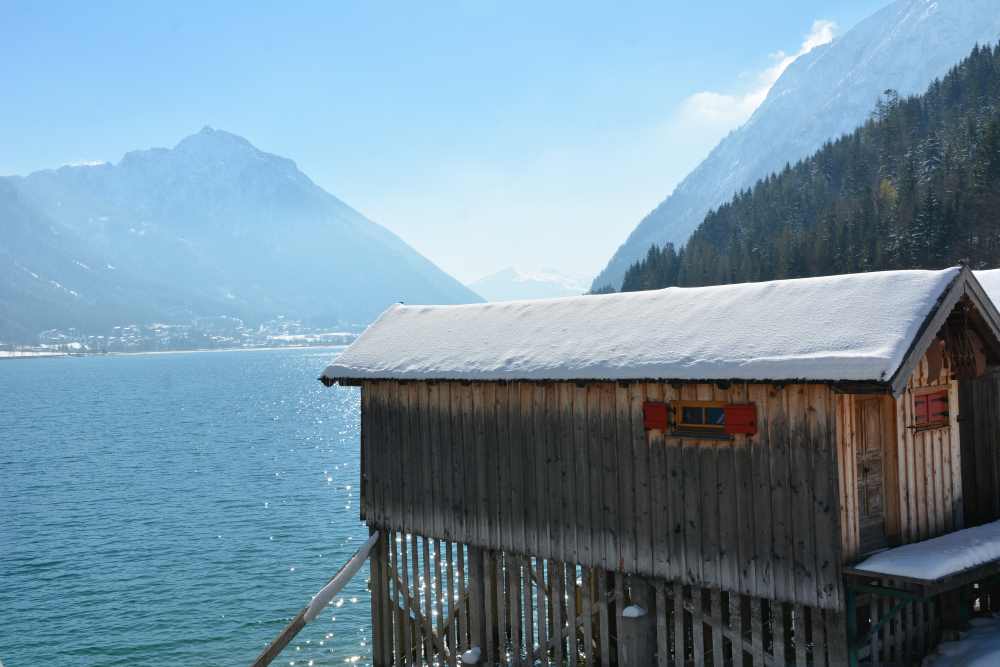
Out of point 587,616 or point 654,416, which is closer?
point 654,416

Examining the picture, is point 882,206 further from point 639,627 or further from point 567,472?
point 639,627

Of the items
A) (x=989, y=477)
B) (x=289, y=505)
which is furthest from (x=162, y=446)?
(x=989, y=477)

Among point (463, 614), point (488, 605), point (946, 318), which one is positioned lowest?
point (463, 614)

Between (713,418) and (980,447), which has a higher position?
(713,418)

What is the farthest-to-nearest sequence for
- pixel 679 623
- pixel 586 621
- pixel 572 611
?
pixel 572 611, pixel 586 621, pixel 679 623

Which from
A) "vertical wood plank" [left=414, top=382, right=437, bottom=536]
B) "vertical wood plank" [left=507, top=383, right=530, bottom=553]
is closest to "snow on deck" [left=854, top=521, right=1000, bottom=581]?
"vertical wood plank" [left=507, top=383, right=530, bottom=553]

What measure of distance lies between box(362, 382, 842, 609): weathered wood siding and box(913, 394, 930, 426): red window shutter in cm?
223

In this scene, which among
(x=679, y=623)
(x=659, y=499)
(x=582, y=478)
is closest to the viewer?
(x=659, y=499)

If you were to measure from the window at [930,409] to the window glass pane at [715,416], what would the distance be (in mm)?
2828

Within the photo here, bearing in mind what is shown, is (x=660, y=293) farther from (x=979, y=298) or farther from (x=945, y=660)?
(x=945, y=660)

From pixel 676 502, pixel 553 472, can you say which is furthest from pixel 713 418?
pixel 553 472

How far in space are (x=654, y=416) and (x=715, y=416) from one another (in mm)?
971

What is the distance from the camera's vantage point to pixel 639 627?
43.4 ft

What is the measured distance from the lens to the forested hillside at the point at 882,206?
3435 inches
